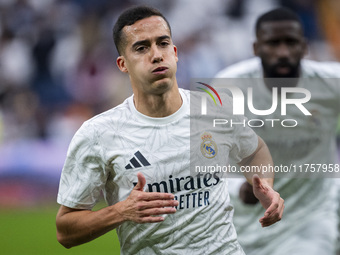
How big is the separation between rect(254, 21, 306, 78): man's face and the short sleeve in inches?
101

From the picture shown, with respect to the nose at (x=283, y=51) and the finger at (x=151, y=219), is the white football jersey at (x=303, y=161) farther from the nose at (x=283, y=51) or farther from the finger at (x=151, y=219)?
the finger at (x=151, y=219)

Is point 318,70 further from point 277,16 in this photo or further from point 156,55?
point 156,55

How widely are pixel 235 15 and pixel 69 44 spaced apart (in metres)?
3.61

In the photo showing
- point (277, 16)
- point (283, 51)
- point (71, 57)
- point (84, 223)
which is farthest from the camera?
point (71, 57)

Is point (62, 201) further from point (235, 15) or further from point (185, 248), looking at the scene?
point (235, 15)

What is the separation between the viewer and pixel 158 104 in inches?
135

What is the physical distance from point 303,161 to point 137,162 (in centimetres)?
227

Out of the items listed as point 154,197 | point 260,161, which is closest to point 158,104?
point 154,197

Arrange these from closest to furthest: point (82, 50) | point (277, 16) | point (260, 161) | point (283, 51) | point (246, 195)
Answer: point (260, 161) < point (246, 195) < point (283, 51) < point (277, 16) < point (82, 50)

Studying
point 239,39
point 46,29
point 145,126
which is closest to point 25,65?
point 46,29

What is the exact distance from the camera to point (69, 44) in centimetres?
1251

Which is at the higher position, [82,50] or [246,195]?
[82,50]

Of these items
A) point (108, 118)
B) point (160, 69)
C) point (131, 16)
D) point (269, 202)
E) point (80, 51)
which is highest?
point (80, 51)

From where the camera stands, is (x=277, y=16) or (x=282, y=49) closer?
(x=282, y=49)
